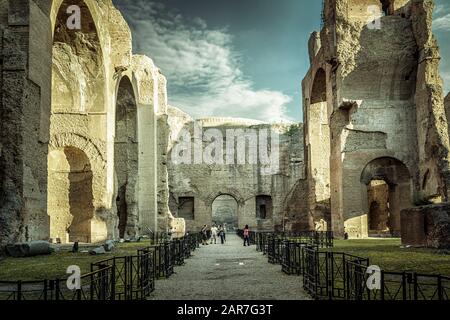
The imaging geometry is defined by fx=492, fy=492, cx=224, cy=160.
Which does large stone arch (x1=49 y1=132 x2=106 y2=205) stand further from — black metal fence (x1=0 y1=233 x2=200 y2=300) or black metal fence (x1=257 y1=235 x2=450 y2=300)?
black metal fence (x1=257 y1=235 x2=450 y2=300)

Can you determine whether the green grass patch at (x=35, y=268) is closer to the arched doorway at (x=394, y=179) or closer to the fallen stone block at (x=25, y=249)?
the fallen stone block at (x=25, y=249)

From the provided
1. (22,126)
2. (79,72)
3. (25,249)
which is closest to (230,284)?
(25,249)

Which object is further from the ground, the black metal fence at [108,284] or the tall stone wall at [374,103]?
the tall stone wall at [374,103]

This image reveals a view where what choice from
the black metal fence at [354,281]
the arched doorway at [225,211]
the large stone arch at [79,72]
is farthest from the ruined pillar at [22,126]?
the arched doorway at [225,211]

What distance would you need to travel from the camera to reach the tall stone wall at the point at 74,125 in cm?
1147

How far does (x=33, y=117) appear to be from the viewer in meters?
12.0

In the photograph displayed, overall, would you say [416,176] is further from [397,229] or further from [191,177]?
[191,177]

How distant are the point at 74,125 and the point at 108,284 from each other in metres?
13.6

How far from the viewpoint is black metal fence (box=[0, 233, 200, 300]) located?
15.0 ft

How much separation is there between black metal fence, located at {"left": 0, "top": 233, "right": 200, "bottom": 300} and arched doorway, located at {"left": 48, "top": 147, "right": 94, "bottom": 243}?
7057 mm

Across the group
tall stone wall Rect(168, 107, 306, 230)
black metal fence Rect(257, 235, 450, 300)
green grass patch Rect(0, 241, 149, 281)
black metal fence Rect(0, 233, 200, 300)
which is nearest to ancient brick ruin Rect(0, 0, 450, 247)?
green grass patch Rect(0, 241, 149, 281)

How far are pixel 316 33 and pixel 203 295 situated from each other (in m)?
23.8

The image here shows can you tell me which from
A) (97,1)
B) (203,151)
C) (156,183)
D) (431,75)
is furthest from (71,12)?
(203,151)

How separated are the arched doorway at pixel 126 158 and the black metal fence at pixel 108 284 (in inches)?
477
